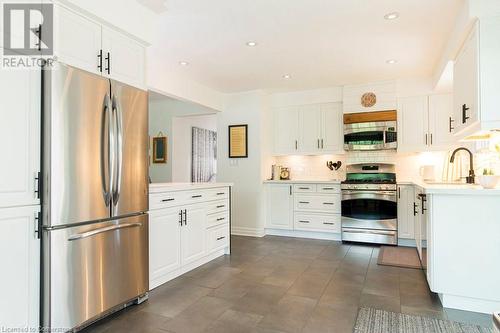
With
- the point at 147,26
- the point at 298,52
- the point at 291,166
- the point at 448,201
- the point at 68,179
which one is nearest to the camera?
the point at 68,179

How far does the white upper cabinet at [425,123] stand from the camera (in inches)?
182

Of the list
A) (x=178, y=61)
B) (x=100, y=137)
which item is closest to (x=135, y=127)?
(x=100, y=137)

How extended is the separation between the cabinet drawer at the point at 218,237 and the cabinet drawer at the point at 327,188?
1769 millimetres

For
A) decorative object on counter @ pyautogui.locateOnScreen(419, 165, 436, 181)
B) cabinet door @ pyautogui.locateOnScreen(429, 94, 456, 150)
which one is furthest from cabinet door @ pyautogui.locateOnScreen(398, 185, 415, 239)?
cabinet door @ pyautogui.locateOnScreen(429, 94, 456, 150)

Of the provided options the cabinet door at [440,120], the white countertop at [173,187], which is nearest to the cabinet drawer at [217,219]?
the white countertop at [173,187]

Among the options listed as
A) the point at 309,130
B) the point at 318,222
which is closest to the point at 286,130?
the point at 309,130

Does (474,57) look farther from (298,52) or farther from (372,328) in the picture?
(372,328)

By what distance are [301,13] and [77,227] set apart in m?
2.52

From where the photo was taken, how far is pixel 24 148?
1.86m

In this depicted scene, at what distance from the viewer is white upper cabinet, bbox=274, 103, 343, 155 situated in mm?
5344

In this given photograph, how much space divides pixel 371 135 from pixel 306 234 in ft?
6.48

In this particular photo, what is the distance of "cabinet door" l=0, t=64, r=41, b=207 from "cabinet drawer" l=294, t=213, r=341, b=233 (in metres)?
4.05

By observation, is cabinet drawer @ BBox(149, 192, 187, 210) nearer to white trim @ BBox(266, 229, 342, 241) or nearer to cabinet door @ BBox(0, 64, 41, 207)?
cabinet door @ BBox(0, 64, 41, 207)

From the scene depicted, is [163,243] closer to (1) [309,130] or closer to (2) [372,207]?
(2) [372,207]
